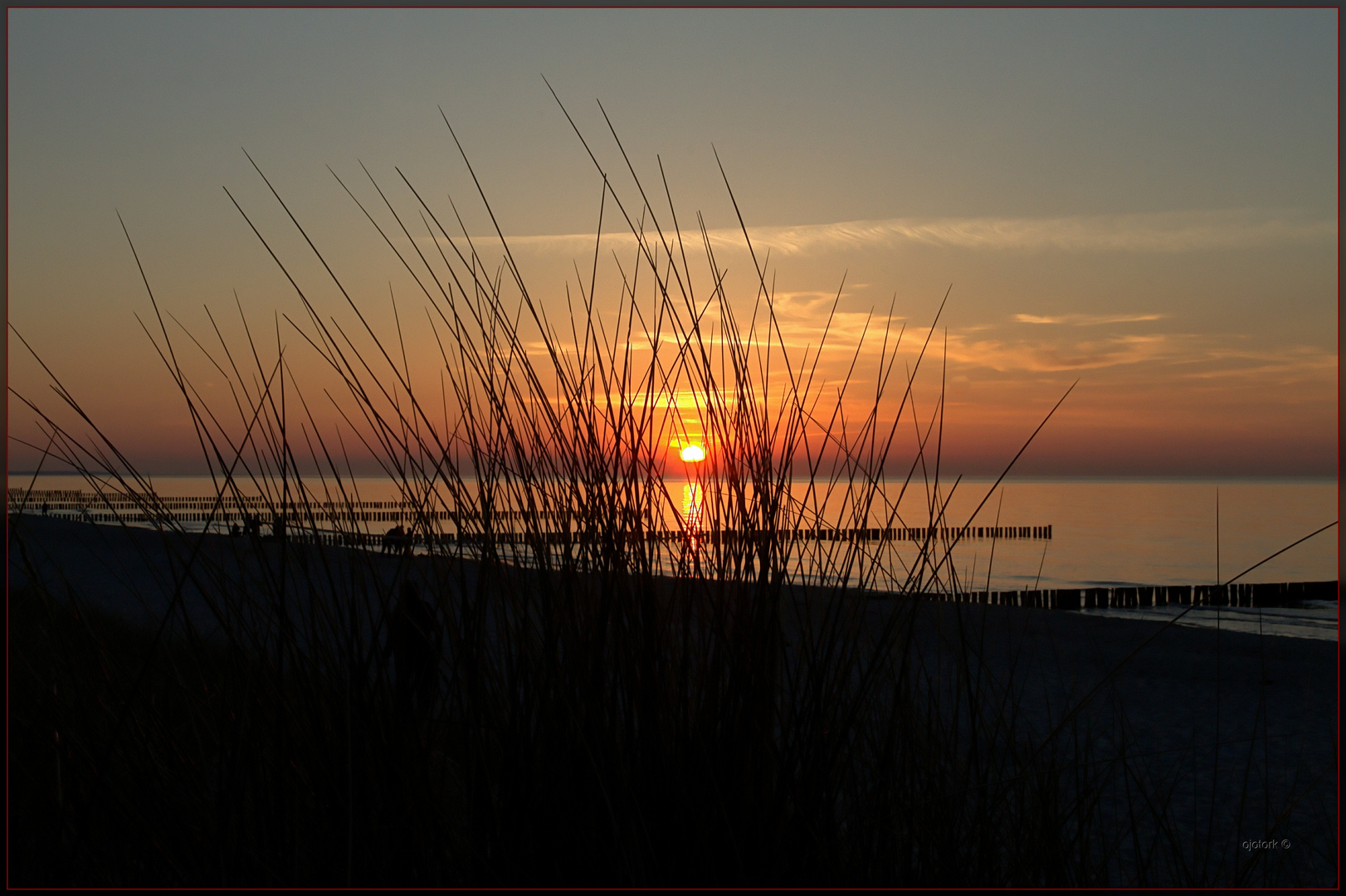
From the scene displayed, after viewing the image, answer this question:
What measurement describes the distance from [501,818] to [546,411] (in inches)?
Result: 28.9

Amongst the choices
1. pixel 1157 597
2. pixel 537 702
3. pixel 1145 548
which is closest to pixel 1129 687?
pixel 537 702

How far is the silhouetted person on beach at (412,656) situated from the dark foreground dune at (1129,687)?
5 centimetres

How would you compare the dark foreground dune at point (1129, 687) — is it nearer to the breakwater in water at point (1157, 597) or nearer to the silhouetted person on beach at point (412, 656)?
the silhouetted person on beach at point (412, 656)

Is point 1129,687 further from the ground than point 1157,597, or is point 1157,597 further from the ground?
point 1129,687

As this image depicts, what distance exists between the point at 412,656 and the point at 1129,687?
22.7 ft

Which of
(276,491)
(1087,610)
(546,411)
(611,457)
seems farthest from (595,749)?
(1087,610)

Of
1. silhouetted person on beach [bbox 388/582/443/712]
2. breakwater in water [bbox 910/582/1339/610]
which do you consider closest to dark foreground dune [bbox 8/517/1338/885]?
silhouetted person on beach [bbox 388/582/443/712]

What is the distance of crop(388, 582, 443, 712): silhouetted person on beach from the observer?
1.40m

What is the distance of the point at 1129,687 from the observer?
22.4ft

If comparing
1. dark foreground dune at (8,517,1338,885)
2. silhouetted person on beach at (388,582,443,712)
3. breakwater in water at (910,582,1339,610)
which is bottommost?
breakwater in water at (910,582,1339,610)

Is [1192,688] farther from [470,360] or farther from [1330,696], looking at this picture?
[470,360]

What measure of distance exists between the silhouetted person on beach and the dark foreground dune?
49 mm

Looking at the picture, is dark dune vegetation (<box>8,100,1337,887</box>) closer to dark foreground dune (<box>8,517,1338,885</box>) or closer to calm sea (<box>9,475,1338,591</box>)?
dark foreground dune (<box>8,517,1338,885</box>)

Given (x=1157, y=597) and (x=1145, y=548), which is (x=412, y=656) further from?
(x=1145, y=548)
